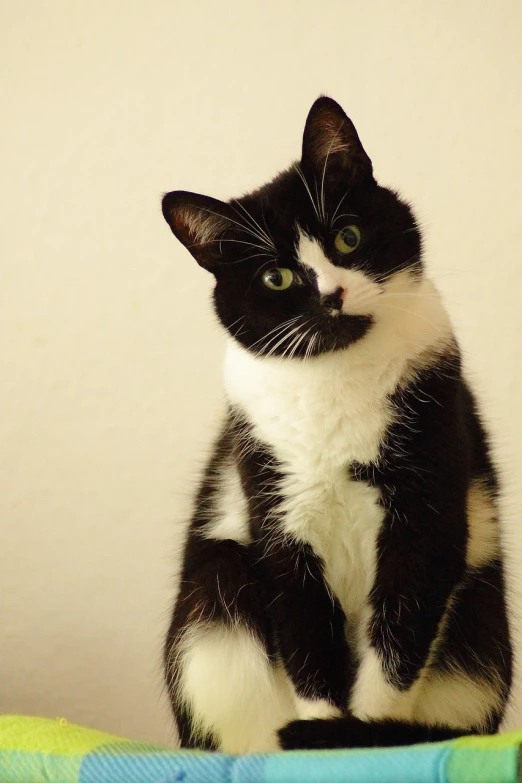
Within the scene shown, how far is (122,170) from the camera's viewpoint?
70.6 inches

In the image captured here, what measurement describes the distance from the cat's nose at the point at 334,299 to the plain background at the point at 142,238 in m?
0.70

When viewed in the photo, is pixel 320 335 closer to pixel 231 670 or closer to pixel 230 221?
pixel 230 221

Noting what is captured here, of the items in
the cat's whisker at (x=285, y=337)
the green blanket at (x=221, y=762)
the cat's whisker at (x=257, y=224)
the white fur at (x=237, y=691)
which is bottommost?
the white fur at (x=237, y=691)

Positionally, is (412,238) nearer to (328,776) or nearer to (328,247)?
(328,247)

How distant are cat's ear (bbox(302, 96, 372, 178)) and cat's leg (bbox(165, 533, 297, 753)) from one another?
48 centimetres

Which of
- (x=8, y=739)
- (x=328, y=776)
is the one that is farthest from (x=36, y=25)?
(x=328, y=776)

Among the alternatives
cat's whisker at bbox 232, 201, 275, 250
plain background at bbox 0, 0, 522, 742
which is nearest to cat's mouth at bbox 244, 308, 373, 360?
cat's whisker at bbox 232, 201, 275, 250

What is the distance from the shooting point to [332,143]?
1056 millimetres

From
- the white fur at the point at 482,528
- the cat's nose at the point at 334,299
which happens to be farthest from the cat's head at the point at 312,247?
the white fur at the point at 482,528

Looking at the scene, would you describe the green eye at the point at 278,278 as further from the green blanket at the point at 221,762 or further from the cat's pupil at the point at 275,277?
the green blanket at the point at 221,762

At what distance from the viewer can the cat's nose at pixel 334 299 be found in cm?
97

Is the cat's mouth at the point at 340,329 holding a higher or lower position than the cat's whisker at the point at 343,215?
lower

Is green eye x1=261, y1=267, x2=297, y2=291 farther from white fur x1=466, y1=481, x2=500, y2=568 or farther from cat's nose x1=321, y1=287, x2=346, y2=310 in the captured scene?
white fur x1=466, y1=481, x2=500, y2=568

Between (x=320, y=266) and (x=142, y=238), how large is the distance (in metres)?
0.86
